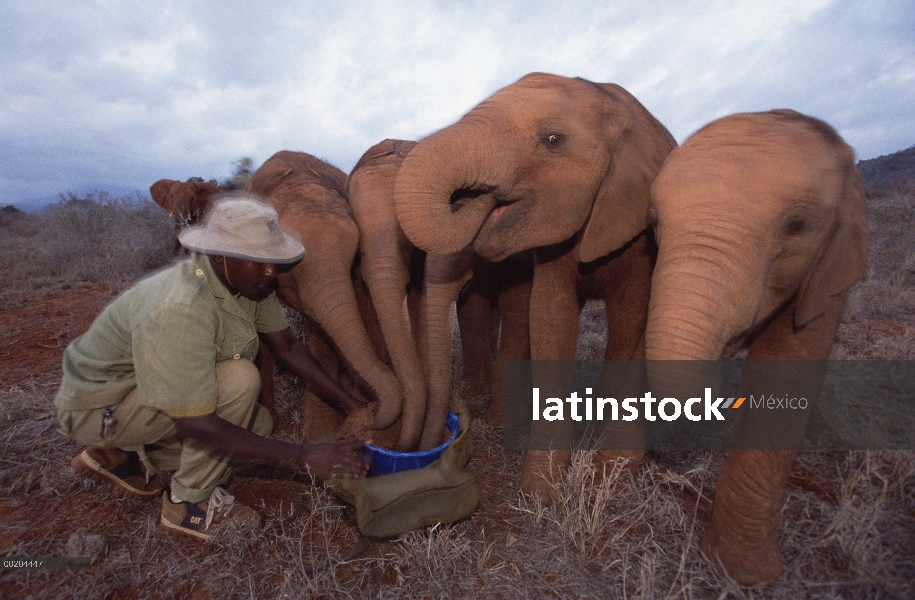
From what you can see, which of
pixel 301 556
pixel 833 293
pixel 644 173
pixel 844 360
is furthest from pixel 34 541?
pixel 844 360

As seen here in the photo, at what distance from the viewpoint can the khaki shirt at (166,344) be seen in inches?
103

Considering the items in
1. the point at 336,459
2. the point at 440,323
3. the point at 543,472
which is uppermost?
the point at 440,323

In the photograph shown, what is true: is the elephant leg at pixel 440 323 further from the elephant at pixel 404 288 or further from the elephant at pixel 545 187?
the elephant at pixel 545 187

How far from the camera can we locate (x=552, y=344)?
3.49 m

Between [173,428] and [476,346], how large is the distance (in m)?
3.07

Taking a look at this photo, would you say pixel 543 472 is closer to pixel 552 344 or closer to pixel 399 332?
pixel 552 344

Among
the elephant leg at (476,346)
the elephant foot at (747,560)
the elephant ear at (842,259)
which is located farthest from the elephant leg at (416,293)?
the elephant ear at (842,259)

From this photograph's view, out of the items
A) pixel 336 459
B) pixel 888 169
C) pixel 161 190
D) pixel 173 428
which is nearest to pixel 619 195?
pixel 336 459

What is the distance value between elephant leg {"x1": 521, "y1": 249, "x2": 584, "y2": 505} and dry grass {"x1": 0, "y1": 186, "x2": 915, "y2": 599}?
8.3 inches

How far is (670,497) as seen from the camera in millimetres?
3014

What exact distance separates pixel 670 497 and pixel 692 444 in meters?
1.16

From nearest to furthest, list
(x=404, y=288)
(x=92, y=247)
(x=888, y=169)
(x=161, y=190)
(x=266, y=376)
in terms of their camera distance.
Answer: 1. (x=404, y=288)
2. (x=266, y=376)
3. (x=161, y=190)
4. (x=92, y=247)
5. (x=888, y=169)

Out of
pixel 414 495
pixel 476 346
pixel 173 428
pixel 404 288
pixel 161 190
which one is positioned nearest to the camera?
pixel 414 495

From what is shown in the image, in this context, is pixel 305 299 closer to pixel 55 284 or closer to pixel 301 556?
pixel 301 556
